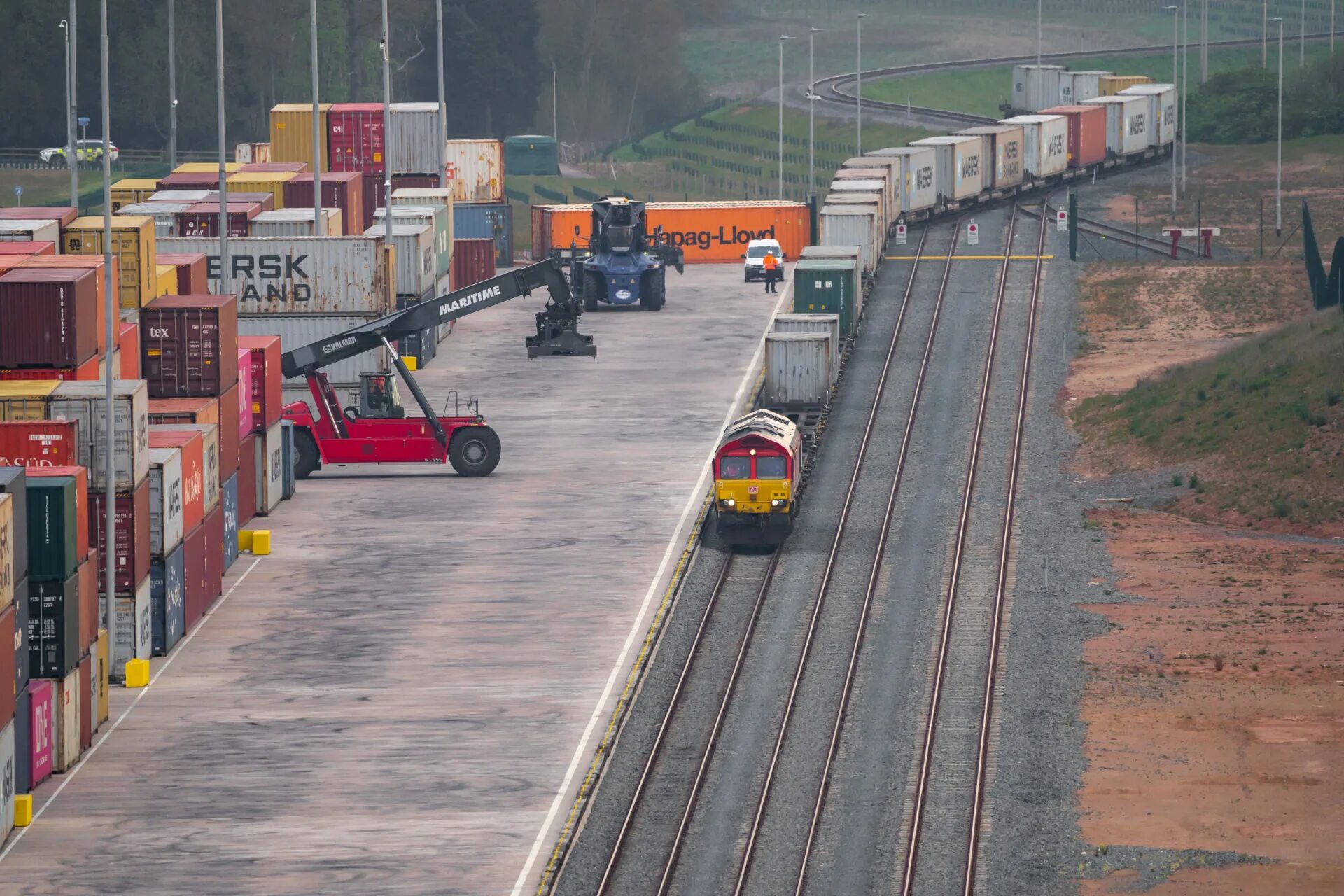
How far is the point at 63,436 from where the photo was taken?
4659cm

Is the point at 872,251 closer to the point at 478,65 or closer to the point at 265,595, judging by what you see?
the point at 265,595

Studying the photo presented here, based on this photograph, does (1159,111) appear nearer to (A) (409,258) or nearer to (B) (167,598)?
(A) (409,258)

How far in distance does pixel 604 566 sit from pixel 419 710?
12.1 m

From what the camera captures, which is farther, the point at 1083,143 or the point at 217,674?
the point at 1083,143

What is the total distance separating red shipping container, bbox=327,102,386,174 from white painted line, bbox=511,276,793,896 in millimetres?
29530

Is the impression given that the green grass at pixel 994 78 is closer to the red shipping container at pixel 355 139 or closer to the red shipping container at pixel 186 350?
the red shipping container at pixel 355 139

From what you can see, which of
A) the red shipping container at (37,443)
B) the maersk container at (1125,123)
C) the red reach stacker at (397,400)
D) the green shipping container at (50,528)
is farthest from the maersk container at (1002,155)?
the green shipping container at (50,528)

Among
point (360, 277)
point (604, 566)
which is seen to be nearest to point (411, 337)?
point (360, 277)

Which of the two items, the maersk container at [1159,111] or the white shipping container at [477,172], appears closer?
the white shipping container at [477,172]

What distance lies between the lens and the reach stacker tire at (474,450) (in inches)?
2734

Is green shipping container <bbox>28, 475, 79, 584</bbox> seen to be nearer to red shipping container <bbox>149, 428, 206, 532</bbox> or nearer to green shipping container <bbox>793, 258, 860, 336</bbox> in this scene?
red shipping container <bbox>149, 428, 206, 532</bbox>

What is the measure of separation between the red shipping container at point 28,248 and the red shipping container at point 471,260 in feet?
141

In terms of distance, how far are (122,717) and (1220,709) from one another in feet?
72.9

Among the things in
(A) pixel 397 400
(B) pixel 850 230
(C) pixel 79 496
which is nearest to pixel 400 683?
(C) pixel 79 496
